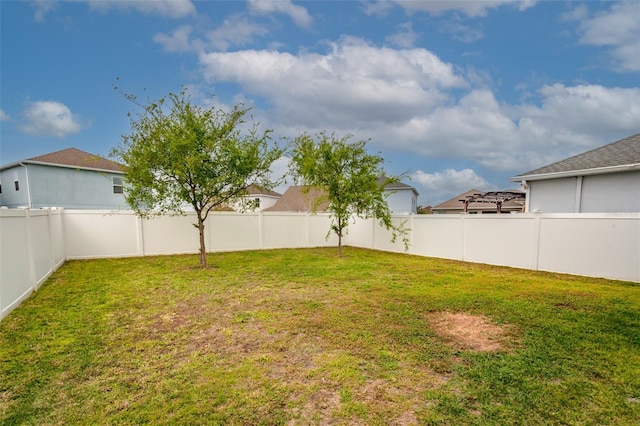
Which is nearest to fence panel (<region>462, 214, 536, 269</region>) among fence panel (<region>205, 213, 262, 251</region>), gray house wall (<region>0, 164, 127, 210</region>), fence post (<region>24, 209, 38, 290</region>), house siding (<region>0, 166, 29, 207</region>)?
fence panel (<region>205, 213, 262, 251</region>)

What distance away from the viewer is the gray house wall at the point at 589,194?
9.14 m

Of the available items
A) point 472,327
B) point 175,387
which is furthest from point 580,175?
point 175,387

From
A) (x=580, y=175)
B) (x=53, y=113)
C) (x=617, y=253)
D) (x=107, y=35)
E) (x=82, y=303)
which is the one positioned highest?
(x=107, y=35)

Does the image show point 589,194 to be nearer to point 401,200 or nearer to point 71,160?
point 401,200

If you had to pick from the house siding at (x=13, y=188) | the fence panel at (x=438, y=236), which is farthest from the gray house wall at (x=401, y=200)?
the house siding at (x=13, y=188)

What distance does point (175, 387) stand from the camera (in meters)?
2.69

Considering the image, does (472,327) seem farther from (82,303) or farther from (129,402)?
(82,303)

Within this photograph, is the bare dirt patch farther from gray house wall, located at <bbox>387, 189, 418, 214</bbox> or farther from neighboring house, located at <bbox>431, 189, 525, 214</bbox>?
gray house wall, located at <bbox>387, 189, 418, 214</bbox>

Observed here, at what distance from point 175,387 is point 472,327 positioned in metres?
3.65

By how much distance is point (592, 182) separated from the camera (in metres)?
10.0

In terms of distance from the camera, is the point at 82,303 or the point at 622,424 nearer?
the point at 622,424

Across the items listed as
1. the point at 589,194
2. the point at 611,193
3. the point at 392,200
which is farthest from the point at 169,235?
the point at 392,200

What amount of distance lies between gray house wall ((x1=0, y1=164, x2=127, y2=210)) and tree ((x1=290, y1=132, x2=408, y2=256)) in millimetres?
→ 10447

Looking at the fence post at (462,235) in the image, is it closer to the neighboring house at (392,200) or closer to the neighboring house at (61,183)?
the neighboring house at (61,183)
